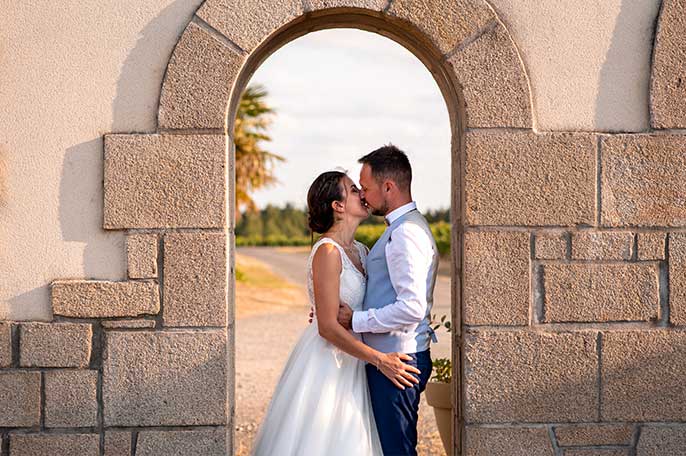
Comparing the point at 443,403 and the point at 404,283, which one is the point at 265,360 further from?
the point at 404,283

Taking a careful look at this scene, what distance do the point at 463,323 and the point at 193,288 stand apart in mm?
1364

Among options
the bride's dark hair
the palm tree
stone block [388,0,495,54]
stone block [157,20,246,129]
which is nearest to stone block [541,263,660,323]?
the bride's dark hair

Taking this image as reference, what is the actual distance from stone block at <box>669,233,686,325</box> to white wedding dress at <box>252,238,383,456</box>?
1563 mm

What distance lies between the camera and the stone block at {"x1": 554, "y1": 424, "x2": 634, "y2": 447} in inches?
165

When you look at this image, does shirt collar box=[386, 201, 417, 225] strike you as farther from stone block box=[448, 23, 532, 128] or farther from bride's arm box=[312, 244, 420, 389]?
stone block box=[448, 23, 532, 128]

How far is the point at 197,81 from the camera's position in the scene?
413 cm

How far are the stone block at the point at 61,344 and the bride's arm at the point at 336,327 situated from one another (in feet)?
3.86

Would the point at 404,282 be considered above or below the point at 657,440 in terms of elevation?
above

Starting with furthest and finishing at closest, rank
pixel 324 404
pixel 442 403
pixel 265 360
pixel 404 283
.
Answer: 1. pixel 265 360
2. pixel 442 403
3. pixel 324 404
4. pixel 404 283

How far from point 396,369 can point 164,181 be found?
57.7 inches

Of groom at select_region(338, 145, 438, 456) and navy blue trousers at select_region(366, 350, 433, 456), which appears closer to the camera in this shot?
groom at select_region(338, 145, 438, 456)

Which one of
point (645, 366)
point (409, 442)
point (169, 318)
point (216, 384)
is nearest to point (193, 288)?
point (169, 318)

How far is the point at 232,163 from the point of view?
4426mm

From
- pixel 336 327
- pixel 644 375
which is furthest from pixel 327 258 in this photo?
pixel 644 375
